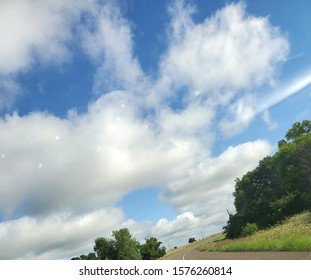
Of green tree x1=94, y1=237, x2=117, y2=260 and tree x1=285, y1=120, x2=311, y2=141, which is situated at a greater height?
tree x1=285, y1=120, x2=311, y2=141

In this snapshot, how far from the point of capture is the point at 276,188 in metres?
91.9

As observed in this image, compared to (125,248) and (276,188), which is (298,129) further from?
(125,248)

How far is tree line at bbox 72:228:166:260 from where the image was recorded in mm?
104625

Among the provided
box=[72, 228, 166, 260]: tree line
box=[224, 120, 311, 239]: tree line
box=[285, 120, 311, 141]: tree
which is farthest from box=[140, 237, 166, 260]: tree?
box=[285, 120, 311, 141]: tree

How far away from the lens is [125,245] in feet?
348

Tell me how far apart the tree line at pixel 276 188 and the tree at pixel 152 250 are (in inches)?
1062

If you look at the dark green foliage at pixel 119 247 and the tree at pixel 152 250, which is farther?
the tree at pixel 152 250

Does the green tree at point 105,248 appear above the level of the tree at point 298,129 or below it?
below

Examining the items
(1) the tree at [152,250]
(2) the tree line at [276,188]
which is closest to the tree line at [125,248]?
(1) the tree at [152,250]

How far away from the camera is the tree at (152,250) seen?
367 ft

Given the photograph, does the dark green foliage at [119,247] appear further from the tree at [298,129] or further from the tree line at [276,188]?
the tree at [298,129]

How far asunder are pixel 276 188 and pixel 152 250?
43919 mm

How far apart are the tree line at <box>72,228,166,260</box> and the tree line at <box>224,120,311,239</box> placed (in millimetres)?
28594

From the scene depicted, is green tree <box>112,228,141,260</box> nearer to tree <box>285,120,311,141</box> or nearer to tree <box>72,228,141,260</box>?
tree <box>72,228,141,260</box>
